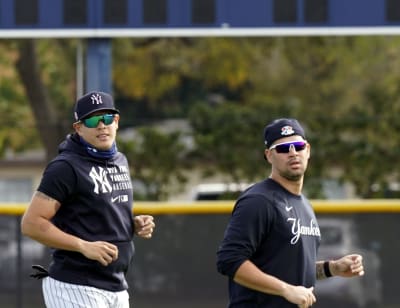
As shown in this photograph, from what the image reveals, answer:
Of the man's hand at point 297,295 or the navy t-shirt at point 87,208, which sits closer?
the man's hand at point 297,295

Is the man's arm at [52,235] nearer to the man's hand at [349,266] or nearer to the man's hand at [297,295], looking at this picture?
the man's hand at [297,295]

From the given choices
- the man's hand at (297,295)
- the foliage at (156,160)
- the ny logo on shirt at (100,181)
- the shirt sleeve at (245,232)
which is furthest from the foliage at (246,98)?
the man's hand at (297,295)

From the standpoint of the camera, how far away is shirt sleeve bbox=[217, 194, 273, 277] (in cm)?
543

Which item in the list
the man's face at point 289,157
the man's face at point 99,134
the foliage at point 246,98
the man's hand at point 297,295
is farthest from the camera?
the foliage at point 246,98

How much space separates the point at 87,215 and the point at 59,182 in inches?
8.5

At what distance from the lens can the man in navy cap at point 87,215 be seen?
19.0ft

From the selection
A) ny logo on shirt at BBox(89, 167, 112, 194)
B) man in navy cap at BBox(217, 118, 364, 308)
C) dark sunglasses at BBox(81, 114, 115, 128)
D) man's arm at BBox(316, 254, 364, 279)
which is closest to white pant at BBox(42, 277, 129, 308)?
ny logo on shirt at BBox(89, 167, 112, 194)

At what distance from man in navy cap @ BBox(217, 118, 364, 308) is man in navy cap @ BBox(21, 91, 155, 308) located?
2.04 feet

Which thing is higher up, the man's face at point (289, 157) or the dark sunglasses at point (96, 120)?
the dark sunglasses at point (96, 120)

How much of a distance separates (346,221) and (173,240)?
1466 mm

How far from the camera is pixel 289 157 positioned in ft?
18.3

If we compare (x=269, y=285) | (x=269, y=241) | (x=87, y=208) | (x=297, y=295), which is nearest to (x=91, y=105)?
(x=87, y=208)

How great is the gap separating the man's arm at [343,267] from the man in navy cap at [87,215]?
93 cm

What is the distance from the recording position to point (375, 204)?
10.6 m
